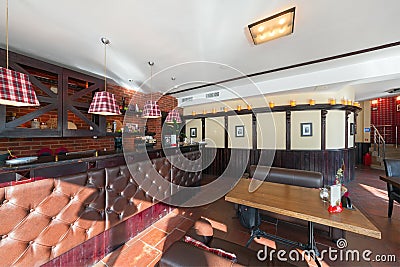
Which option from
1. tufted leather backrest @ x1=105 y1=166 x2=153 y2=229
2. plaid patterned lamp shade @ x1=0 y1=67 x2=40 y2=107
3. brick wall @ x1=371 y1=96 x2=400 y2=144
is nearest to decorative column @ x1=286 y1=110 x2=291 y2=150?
tufted leather backrest @ x1=105 y1=166 x2=153 y2=229

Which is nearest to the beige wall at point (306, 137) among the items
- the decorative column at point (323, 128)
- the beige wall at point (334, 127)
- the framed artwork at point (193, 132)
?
the decorative column at point (323, 128)

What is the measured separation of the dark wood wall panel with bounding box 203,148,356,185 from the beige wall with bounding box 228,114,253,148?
0.19 meters

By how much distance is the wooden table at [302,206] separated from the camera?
1285 millimetres

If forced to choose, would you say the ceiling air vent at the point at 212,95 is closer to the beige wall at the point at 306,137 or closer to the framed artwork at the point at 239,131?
the framed artwork at the point at 239,131

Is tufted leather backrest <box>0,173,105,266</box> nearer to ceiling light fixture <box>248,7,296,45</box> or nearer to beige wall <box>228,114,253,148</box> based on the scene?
ceiling light fixture <box>248,7,296,45</box>

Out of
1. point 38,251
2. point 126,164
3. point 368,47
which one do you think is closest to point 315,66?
point 368,47

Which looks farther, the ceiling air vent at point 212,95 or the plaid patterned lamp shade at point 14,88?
the ceiling air vent at point 212,95

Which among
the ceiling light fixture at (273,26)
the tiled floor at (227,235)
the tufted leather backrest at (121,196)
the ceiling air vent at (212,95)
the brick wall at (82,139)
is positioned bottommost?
the tiled floor at (227,235)

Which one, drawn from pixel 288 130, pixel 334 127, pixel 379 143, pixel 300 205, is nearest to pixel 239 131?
pixel 288 130

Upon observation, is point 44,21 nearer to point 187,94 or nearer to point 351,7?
point 351,7

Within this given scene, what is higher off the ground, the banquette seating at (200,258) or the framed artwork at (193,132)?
the framed artwork at (193,132)

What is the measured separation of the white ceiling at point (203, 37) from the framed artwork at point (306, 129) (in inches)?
45.7

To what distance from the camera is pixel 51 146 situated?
3045 millimetres

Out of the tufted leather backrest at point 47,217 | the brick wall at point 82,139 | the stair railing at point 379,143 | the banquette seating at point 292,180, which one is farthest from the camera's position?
the stair railing at point 379,143
